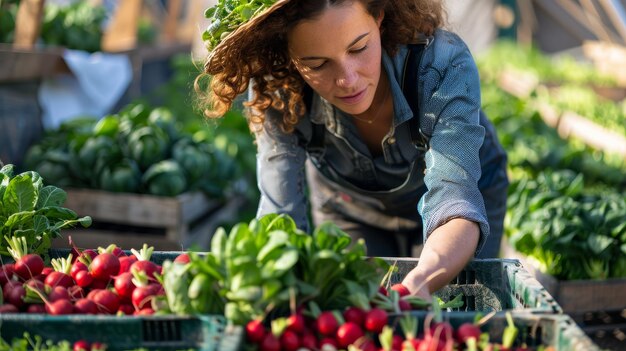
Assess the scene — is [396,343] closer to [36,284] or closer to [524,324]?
[524,324]

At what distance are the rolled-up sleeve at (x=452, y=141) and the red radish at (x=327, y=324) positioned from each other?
589mm

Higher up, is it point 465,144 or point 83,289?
point 465,144

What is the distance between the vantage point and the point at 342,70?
2211mm

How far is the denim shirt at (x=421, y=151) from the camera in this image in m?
2.21

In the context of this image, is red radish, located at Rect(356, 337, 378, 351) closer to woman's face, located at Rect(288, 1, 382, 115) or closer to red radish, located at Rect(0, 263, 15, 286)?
woman's face, located at Rect(288, 1, 382, 115)

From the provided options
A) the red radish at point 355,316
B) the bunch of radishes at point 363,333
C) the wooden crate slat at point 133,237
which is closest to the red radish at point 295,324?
the bunch of radishes at point 363,333

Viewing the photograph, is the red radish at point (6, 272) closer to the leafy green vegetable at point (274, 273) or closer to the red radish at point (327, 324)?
the leafy green vegetable at point (274, 273)

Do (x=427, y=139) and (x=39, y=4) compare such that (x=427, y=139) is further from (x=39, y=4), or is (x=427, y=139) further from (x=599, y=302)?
(x=39, y=4)

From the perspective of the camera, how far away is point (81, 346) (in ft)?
5.54

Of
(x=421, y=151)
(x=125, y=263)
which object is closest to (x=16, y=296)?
(x=125, y=263)

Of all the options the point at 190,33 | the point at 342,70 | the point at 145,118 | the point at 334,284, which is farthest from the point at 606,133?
the point at 190,33

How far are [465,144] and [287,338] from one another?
87 cm

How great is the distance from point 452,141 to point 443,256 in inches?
14.5

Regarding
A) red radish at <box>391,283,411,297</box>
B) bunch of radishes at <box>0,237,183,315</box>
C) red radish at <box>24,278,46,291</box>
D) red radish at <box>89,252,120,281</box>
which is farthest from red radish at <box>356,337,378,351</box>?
red radish at <box>24,278,46,291</box>
